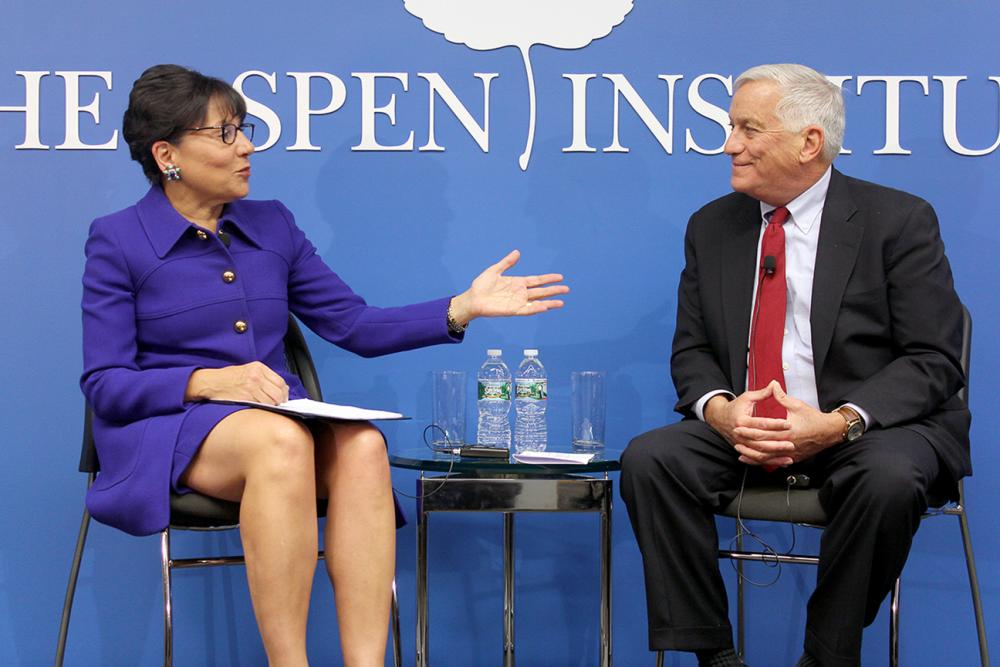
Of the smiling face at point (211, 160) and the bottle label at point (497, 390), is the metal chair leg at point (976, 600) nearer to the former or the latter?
the bottle label at point (497, 390)

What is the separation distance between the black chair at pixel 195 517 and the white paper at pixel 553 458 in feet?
1.44

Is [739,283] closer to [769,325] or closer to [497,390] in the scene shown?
[769,325]

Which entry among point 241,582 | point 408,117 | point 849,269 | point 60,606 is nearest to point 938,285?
point 849,269

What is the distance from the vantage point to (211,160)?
2754mm

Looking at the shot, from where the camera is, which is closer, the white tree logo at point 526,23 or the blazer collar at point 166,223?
the blazer collar at point 166,223

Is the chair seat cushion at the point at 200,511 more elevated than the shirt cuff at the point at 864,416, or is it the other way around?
the shirt cuff at the point at 864,416

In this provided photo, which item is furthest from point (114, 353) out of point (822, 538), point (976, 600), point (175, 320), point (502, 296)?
point (976, 600)

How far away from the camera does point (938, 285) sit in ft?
8.89

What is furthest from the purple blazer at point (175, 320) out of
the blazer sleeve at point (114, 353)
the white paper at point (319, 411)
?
the white paper at point (319, 411)

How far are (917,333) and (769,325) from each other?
0.33m

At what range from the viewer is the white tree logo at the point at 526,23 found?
3.40m

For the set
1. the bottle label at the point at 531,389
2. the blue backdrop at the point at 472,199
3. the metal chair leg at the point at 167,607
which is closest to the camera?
the metal chair leg at the point at 167,607

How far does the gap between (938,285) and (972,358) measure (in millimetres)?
767

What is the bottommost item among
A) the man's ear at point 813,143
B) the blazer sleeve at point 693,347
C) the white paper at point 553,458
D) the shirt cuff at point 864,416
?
the white paper at point 553,458
